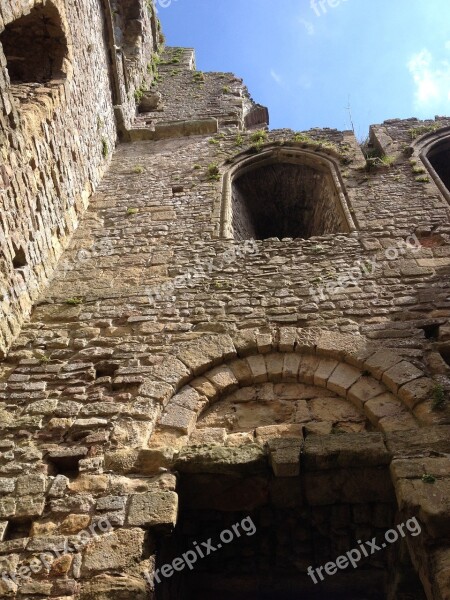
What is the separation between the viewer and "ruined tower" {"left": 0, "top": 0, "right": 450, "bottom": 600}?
11.7ft

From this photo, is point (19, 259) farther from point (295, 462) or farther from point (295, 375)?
point (295, 462)

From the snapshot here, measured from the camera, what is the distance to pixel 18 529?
355 cm

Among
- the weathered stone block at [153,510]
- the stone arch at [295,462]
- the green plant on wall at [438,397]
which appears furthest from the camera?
the green plant on wall at [438,397]

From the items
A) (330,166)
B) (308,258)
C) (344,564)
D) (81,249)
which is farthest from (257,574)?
(330,166)

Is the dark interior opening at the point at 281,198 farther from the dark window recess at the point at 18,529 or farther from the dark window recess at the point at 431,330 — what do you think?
the dark window recess at the point at 18,529

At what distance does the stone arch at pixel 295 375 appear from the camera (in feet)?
14.0

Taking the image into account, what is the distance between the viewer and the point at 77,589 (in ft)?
10.3

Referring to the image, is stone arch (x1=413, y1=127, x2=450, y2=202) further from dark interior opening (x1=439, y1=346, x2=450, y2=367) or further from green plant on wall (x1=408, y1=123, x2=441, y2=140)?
dark interior opening (x1=439, y1=346, x2=450, y2=367)

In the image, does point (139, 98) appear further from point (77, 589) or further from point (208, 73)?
point (77, 589)

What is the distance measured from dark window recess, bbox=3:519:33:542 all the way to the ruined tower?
10mm

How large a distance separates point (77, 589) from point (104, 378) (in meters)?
1.86

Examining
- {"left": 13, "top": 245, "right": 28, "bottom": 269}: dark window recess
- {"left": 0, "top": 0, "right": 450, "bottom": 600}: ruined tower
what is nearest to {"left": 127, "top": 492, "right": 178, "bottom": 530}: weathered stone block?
{"left": 0, "top": 0, "right": 450, "bottom": 600}: ruined tower

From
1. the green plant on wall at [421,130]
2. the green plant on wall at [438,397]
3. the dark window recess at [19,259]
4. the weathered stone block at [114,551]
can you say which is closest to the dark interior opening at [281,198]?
the green plant on wall at [421,130]

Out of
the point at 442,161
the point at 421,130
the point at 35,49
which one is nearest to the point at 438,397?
the point at 442,161
